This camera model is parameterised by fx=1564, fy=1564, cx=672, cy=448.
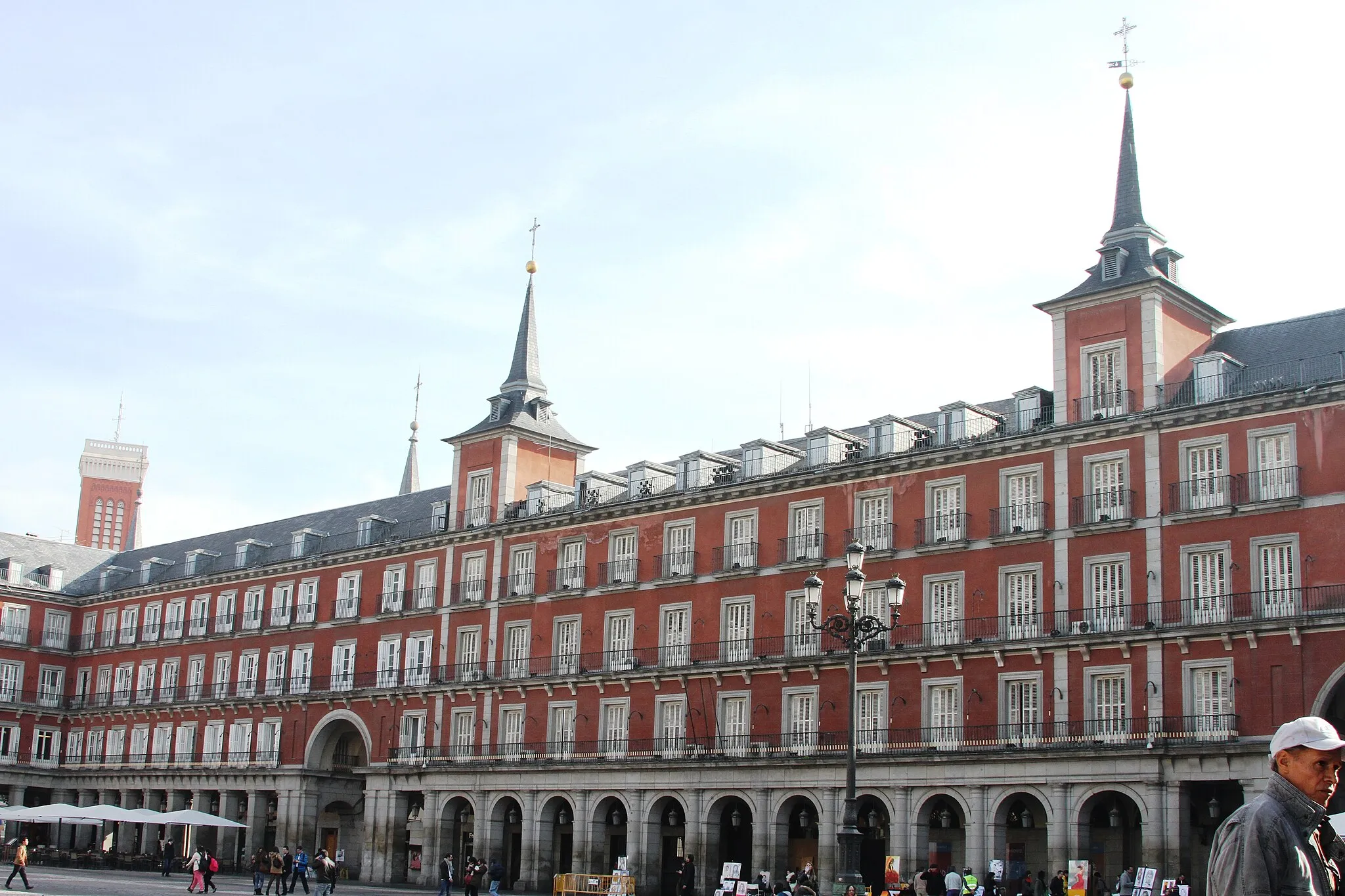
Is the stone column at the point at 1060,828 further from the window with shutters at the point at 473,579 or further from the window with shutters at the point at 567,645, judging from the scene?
the window with shutters at the point at 473,579

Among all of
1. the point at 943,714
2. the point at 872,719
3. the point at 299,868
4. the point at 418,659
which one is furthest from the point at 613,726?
the point at 943,714

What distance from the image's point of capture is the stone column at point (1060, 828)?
138 feet

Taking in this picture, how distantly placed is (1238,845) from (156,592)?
76.0 metres

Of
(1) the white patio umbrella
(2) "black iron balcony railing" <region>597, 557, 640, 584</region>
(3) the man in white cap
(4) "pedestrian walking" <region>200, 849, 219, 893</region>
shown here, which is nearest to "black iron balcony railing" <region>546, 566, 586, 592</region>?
(2) "black iron balcony railing" <region>597, 557, 640, 584</region>

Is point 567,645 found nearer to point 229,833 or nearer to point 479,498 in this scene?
point 479,498

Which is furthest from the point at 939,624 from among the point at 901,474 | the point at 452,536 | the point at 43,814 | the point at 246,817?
the point at 246,817

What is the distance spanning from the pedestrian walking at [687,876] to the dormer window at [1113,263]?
21.3 meters

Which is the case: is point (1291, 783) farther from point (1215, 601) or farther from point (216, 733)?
point (216, 733)

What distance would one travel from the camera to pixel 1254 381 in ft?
141

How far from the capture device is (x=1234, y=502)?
41031 mm

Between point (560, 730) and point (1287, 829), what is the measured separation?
170 feet

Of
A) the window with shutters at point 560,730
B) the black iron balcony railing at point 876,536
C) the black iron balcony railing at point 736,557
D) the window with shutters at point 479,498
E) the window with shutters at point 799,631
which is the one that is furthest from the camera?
the window with shutters at point 479,498

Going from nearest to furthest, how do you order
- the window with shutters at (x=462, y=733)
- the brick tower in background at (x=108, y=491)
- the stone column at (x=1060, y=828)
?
A: the stone column at (x=1060, y=828)
the window with shutters at (x=462, y=733)
the brick tower in background at (x=108, y=491)

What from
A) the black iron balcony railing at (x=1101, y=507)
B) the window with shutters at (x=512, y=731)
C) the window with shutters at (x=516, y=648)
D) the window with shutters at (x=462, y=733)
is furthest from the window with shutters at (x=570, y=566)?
the black iron balcony railing at (x=1101, y=507)
